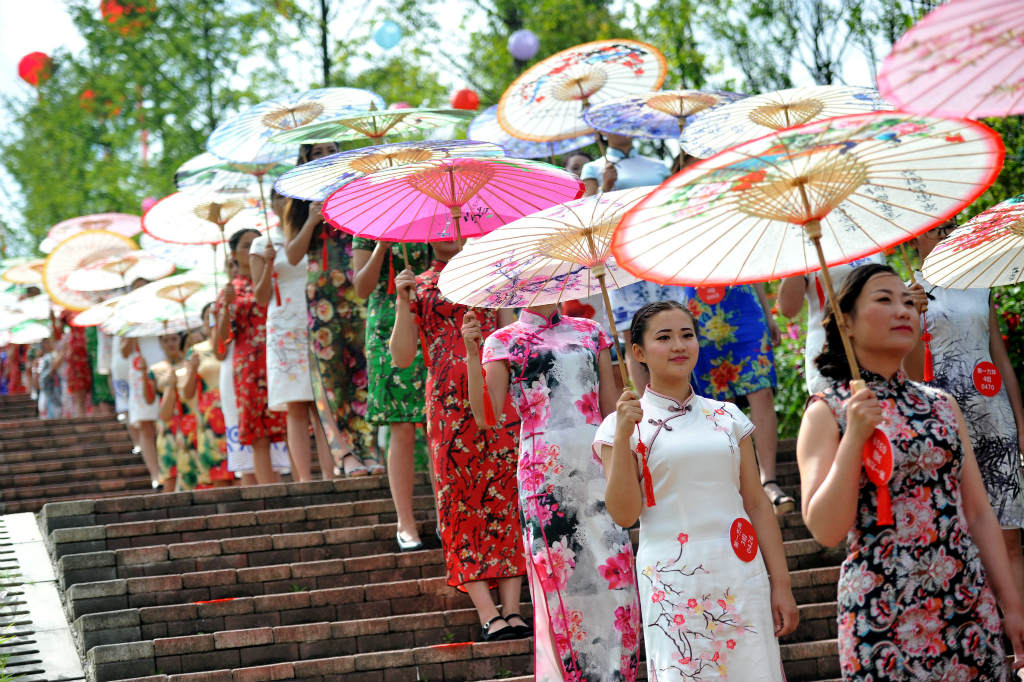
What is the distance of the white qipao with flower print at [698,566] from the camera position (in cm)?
422

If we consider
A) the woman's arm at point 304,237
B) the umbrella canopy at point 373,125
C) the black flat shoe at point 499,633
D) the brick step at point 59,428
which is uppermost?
the umbrella canopy at point 373,125

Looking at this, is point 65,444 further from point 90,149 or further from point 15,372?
point 90,149

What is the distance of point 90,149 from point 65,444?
1434 centimetres

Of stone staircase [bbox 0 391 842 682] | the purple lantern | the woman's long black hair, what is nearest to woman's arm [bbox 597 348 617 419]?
stone staircase [bbox 0 391 842 682]

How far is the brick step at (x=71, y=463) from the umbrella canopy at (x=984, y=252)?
29.5ft

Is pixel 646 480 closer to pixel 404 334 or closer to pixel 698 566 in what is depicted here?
pixel 698 566

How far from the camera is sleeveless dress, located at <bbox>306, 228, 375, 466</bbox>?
8312mm

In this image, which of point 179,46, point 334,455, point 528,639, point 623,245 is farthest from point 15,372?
point 623,245

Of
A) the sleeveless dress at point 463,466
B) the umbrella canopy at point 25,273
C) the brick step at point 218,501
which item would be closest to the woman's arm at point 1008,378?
the sleeveless dress at point 463,466

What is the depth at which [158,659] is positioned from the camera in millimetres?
6008

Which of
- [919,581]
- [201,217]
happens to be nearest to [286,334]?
[201,217]

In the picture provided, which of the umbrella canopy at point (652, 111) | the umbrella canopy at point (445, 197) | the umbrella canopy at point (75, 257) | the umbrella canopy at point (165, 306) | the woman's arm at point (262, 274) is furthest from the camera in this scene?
the umbrella canopy at point (75, 257)

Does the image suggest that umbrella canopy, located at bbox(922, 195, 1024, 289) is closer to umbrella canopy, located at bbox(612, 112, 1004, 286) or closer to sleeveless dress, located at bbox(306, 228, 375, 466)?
umbrella canopy, located at bbox(612, 112, 1004, 286)

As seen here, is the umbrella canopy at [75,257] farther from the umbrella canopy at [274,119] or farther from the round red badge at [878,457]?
the round red badge at [878,457]
